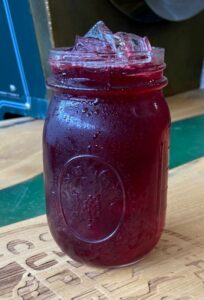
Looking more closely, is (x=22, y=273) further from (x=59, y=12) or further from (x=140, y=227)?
(x=59, y=12)

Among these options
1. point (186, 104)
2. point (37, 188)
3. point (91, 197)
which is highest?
point (91, 197)

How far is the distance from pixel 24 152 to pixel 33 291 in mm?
454

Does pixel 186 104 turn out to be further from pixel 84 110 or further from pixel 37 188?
pixel 84 110

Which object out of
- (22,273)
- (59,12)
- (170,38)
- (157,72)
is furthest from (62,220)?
(170,38)

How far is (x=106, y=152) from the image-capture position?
396mm

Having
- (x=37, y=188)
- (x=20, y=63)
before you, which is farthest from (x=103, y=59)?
(x=20, y=63)

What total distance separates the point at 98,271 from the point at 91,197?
0.08m

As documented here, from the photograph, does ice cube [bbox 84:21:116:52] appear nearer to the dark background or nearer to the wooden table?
the wooden table

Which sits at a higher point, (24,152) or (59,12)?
(59,12)

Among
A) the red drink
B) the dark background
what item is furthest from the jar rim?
the dark background

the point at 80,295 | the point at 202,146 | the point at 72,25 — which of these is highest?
the point at 72,25

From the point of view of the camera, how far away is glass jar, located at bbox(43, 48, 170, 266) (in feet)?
1.29

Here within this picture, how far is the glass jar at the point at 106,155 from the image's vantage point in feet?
1.29

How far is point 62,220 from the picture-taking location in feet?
1.43
